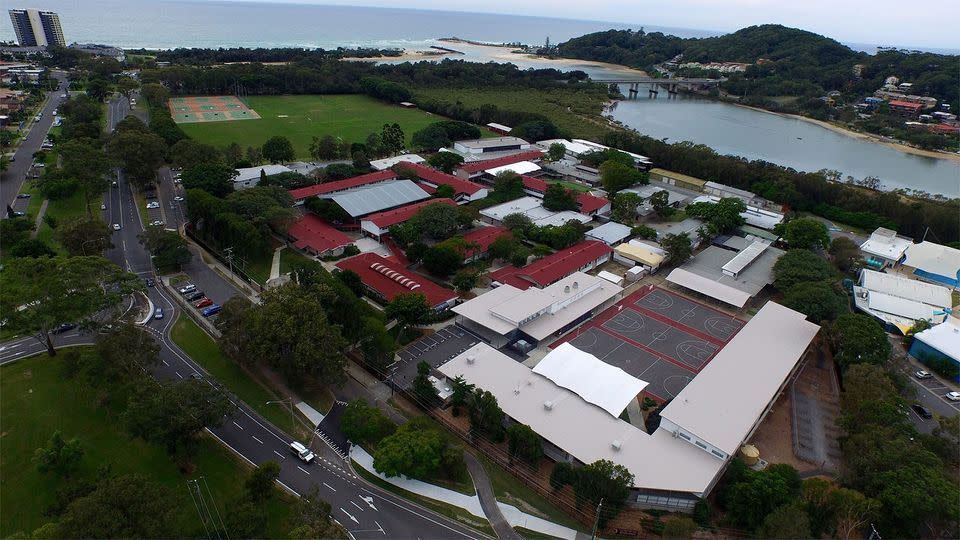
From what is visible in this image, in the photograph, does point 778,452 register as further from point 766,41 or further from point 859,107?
point 766,41

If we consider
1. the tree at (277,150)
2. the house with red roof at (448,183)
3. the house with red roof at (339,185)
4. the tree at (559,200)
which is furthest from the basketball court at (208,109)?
the tree at (559,200)

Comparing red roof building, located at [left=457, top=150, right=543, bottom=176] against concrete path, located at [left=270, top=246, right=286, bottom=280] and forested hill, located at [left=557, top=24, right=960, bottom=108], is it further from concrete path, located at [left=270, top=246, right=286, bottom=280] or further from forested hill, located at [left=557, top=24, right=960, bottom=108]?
forested hill, located at [left=557, top=24, right=960, bottom=108]

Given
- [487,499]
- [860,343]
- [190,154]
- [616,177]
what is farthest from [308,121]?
[860,343]

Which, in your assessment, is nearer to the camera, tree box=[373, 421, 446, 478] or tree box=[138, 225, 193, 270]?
tree box=[373, 421, 446, 478]

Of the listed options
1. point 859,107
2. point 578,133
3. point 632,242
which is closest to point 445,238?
point 632,242

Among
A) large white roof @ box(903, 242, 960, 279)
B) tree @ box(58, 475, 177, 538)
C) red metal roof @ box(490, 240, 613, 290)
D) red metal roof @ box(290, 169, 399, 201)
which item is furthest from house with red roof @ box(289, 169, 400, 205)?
large white roof @ box(903, 242, 960, 279)

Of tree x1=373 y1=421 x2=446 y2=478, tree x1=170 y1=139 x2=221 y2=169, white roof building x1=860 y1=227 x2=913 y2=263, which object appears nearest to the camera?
tree x1=373 y1=421 x2=446 y2=478

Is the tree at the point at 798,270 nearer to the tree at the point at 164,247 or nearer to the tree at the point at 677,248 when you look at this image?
the tree at the point at 677,248
